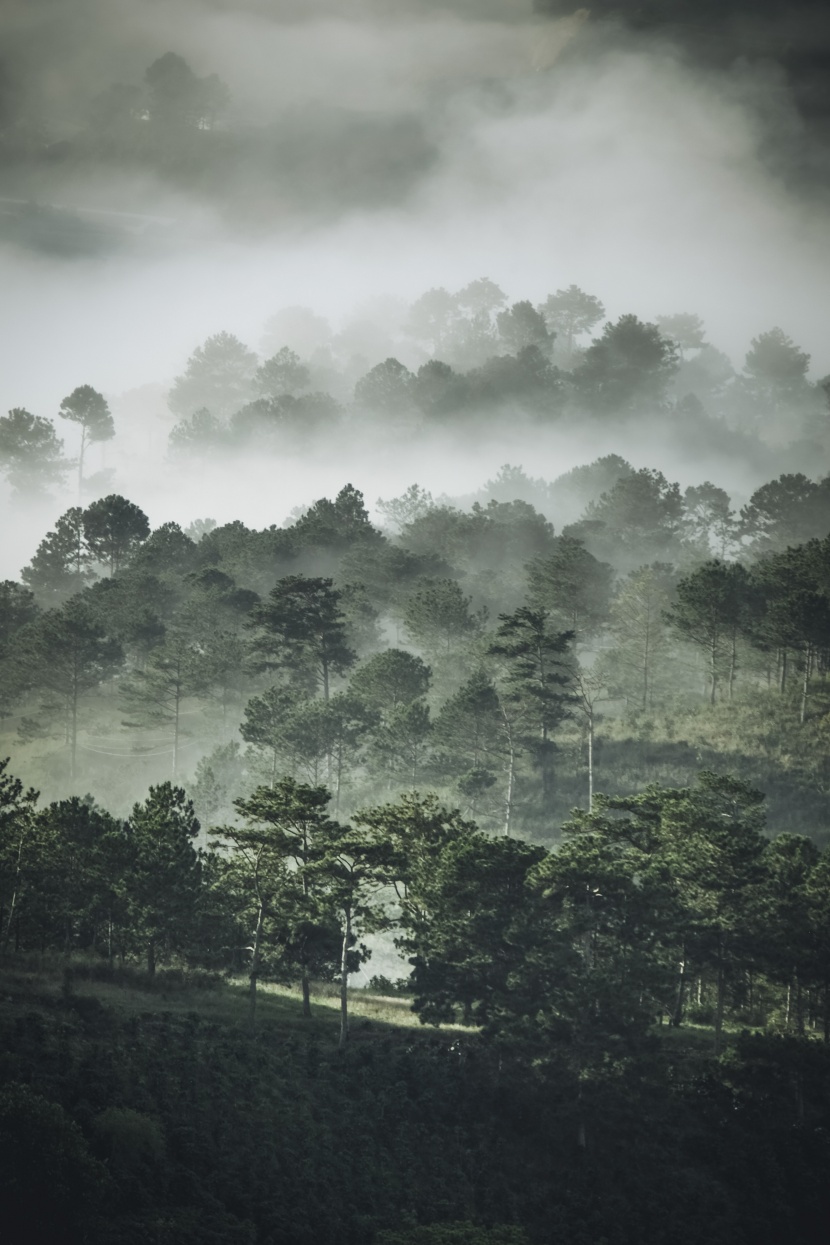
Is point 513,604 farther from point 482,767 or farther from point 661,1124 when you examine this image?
point 661,1124

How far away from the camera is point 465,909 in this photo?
45219 millimetres

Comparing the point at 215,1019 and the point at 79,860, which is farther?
the point at 79,860

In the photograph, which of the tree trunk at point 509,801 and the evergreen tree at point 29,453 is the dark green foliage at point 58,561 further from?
the tree trunk at point 509,801

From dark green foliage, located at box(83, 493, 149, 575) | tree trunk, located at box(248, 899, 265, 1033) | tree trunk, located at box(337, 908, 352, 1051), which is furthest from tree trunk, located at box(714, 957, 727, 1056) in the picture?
dark green foliage, located at box(83, 493, 149, 575)

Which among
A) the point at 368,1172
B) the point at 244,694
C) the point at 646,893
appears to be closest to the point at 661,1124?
the point at 646,893

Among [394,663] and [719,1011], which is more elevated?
[394,663]

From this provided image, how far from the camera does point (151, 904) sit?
4481cm

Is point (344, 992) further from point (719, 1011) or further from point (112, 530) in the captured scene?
point (112, 530)

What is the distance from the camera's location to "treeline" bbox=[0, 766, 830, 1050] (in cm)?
4309

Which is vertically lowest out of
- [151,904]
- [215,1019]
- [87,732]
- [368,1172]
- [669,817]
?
[368,1172]

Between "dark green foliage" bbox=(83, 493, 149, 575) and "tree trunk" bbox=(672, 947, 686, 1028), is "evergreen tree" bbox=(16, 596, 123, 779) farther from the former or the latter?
"tree trunk" bbox=(672, 947, 686, 1028)

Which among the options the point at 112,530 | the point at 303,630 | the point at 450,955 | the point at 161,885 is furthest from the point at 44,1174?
the point at 112,530

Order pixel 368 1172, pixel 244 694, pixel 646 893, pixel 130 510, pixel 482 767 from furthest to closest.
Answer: pixel 130 510
pixel 244 694
pixel 482 767
pixel 646 893
pixel 368 1172

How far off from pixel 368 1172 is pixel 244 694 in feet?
193
